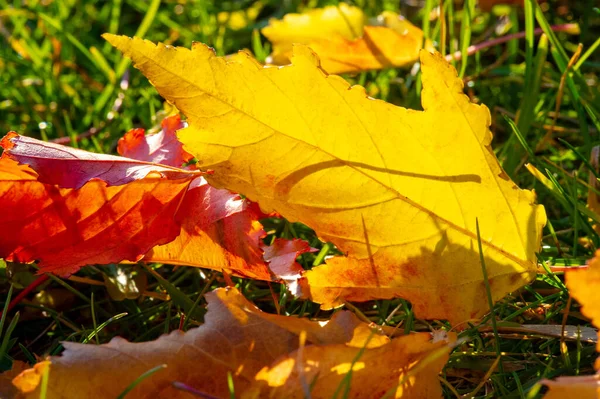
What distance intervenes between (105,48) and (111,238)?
112 centimetres

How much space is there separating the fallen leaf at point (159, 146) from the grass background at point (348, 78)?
0.15 m

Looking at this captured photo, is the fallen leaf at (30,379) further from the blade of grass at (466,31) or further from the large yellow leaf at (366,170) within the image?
the blade of grass at (466,31)

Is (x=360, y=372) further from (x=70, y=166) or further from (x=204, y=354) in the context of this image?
(x=70, y=166)

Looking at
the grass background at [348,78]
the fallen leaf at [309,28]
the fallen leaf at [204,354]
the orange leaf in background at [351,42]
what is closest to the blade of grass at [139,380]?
the fallen leaf at [204,354]

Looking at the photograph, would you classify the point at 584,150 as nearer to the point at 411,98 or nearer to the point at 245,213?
the point at 411,98

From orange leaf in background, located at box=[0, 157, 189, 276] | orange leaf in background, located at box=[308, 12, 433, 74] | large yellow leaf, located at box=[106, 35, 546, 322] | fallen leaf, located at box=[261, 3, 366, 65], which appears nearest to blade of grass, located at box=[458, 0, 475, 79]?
orange leaf in background, located at box=[308, 12, 433, 74]

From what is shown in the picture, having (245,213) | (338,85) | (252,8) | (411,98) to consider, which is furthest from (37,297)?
(252,8)

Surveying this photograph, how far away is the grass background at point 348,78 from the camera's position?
2.96 feet

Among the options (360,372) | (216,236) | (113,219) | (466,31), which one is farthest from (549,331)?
(466,31)

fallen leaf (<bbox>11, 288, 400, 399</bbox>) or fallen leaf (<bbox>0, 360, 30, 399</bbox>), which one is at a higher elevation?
fallen leaf (<bbox>11, 288, 400, 399</bbox>)

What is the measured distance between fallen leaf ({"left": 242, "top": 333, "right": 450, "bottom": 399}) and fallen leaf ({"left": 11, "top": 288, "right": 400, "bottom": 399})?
0.04ft

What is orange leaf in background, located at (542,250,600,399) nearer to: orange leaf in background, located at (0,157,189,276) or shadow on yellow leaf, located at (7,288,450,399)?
shadow on yellow leaf, located at (7,288,450,399)

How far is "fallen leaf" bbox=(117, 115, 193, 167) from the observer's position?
3.24 feet

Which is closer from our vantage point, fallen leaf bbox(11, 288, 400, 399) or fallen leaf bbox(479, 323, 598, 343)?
fallen leaf bbox(11, 288, 400, 399)
